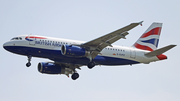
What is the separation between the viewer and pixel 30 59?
126 ft

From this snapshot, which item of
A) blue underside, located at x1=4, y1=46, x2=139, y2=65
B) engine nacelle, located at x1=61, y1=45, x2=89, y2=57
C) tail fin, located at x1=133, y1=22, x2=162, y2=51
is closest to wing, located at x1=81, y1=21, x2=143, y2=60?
engine nacelle, located at x1=61, y1=45, x2=89, y2=57

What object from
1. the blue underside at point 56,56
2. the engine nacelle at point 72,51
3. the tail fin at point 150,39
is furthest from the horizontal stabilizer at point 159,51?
the engine nacelle at point 72,51

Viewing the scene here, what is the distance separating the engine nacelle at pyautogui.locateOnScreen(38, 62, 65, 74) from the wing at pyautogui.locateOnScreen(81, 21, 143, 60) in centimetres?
688

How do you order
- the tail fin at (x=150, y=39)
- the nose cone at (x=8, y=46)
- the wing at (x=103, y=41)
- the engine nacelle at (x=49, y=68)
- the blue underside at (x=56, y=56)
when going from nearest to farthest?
the wing at (x=103, y=41)
the blue underside at (x=56, y=56)
the nose cone at (x=8, y=46)
the engine nacelle at (x=49, y=68)
the tail fin at (x=150, y=39)

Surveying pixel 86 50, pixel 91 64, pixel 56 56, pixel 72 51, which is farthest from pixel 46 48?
pixel 91 64

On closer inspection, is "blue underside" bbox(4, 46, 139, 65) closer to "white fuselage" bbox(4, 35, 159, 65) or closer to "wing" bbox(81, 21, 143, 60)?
"white fuselage" bbox(4, 35, 159, 65)

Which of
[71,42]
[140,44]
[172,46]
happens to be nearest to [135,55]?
[140,44]

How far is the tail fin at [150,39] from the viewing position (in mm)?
44016

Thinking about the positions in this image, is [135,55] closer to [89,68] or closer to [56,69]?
[89,68]

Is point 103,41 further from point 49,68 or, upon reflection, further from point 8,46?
point 8,46

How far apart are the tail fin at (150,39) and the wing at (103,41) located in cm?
721

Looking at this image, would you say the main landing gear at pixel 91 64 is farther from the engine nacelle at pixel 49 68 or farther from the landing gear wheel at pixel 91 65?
the engine nacelle at pixel 49 68

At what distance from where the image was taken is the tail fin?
144 ft

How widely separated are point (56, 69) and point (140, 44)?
11.8 metres
